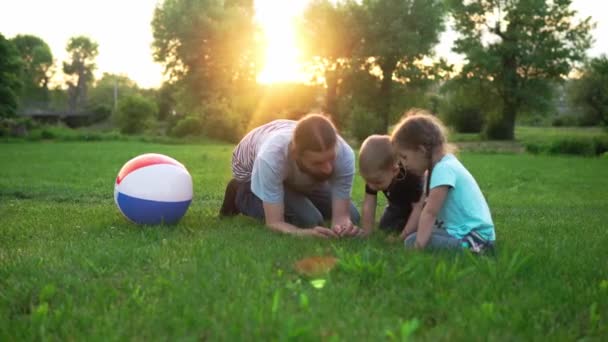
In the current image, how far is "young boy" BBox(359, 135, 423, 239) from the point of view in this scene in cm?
454

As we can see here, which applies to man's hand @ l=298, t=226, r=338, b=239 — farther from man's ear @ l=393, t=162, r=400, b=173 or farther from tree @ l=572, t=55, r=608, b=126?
tree @ l=572, t=55, r=608, b=126

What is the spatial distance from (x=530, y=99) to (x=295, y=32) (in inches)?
615

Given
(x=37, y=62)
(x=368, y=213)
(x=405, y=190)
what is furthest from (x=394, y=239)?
(x=37, y=62)

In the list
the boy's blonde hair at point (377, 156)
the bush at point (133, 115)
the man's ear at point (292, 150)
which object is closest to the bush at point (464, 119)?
the bush at point (133, 115)

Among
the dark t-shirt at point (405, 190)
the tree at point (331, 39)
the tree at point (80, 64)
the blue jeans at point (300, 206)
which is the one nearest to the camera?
the dark t-shirt at point (405, 190)

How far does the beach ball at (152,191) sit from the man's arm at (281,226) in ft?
3.39

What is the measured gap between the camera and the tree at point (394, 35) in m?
34.1

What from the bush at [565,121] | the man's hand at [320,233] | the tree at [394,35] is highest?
the tree at [394,35]

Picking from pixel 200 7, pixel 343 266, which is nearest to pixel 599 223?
pixel 343 266

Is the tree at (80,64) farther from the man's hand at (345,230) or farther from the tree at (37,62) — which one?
the man's hand at (345,230)

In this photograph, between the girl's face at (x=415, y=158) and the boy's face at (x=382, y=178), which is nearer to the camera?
the girl's face at (x=415, y=158)

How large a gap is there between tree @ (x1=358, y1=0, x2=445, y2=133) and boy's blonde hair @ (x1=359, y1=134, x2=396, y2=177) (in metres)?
30.0

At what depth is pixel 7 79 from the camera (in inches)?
1298

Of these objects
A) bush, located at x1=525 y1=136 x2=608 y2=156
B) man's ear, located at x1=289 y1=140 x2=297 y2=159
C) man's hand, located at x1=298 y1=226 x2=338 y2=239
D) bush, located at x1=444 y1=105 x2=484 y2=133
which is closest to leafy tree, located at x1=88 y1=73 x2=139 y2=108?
bush, located at x1=444 y1=105 x2=484 y2=133
